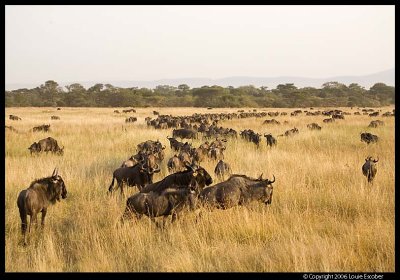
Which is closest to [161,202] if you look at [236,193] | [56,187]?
Result: [236,193]

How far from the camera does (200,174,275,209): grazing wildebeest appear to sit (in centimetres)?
695

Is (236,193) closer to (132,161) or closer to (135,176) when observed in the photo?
(135,176)

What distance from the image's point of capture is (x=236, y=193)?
23.2ft

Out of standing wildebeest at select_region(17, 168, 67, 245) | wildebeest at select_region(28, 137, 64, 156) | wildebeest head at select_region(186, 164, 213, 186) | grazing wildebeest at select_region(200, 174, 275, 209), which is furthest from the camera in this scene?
wildebeest at select_region(28, 137, 64, 156)

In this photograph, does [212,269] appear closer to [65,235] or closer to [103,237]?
[103,237]

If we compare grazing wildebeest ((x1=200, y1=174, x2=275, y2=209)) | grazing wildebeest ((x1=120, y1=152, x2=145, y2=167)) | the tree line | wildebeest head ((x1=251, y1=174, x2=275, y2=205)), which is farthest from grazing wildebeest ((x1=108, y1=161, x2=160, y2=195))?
the tree line

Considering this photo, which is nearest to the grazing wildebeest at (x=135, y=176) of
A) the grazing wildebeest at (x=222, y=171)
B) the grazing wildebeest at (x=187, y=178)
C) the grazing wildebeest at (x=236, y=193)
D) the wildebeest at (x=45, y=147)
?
the grazing wildebeest at (x=187, y=178)

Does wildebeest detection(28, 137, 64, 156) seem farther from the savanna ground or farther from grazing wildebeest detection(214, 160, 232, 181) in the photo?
grazing wildebeest detection(214, 160, 232, 181)

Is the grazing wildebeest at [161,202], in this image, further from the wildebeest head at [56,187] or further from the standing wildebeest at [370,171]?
the standing wildebeest at [370,171]

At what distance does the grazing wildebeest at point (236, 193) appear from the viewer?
274 inches

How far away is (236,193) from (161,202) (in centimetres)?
154

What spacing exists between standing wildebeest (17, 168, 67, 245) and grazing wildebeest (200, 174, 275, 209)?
252 centimetres

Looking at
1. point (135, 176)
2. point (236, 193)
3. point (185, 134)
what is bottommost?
point (236, 193)
